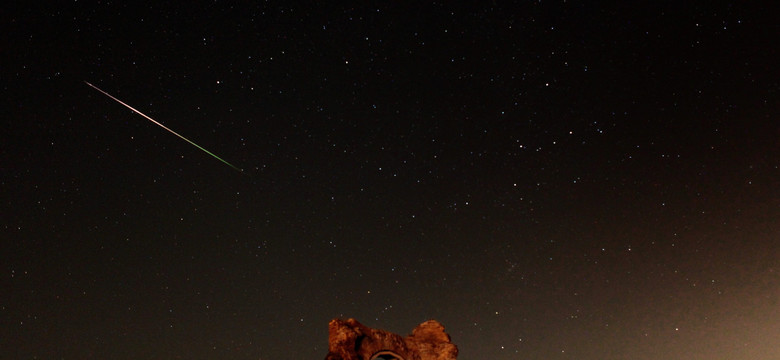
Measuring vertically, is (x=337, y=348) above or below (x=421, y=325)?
below

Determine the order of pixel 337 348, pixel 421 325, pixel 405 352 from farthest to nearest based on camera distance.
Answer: pixel 421 325
pixel 405 352
pixel 337 348

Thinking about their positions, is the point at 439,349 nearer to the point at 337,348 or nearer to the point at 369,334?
the point at 369,334

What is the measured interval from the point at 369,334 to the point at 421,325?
2385mm

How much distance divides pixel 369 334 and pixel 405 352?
1368 mm

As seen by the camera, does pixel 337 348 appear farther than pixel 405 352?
No

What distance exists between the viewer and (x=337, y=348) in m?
13.3

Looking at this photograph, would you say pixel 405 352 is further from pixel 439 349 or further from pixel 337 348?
pixel 337 348

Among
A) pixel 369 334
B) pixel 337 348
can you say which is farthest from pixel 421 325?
pixel 337 348

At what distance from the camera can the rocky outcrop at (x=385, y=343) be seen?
44.1ft

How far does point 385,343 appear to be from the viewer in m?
14.4

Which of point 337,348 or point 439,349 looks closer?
point 337,348

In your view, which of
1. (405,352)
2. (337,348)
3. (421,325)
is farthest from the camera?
(421,325)

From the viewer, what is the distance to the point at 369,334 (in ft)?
46.4

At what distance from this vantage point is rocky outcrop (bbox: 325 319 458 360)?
44.1 feet
